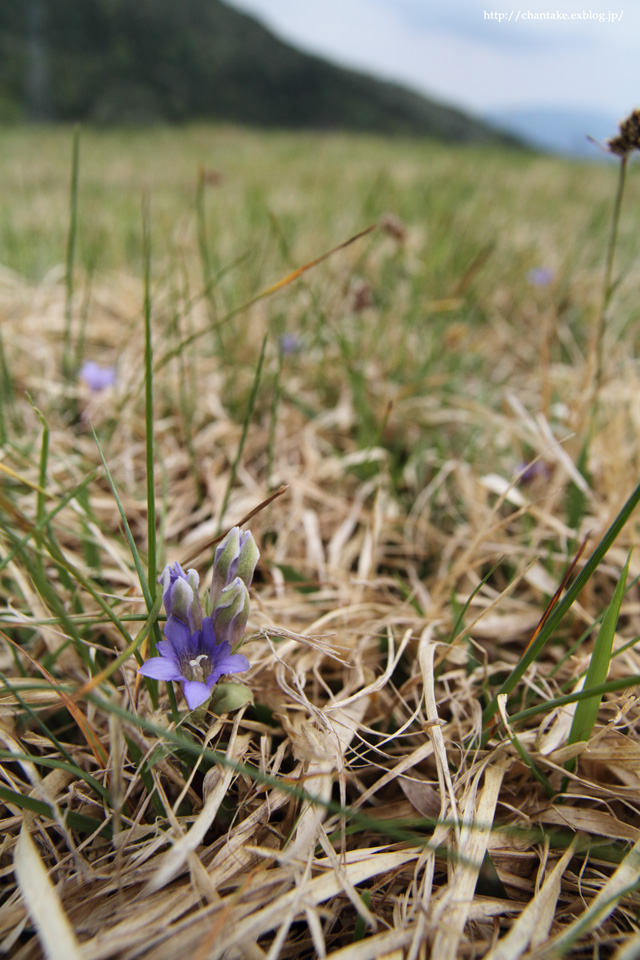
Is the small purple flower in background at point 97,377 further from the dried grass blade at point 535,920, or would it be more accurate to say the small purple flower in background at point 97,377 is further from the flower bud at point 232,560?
the dried grass blade at point 535,920

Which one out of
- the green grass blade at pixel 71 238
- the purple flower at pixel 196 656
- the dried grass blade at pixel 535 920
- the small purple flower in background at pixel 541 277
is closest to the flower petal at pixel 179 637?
the purple flower at pixel 196 656

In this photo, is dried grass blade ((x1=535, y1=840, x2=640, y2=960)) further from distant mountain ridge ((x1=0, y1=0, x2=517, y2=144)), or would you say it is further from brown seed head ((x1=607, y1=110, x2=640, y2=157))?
distant mountain ridge ((x1=0, y1=0, x2=517, y2=144))

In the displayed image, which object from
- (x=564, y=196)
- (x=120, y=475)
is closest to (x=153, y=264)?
(x=120, y=475)

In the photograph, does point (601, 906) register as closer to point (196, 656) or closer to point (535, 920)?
point (535, 920)

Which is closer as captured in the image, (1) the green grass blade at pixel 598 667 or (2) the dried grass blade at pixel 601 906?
(2) the dried grass blade at pixel 601 906

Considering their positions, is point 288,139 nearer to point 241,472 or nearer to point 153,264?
point 153,264

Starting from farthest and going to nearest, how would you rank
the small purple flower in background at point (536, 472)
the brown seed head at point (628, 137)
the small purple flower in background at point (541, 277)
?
the small purple flower in background at point (541, 277) → the small purple flower in background at point (536, 472) → the brown seed head at point (628, 137)

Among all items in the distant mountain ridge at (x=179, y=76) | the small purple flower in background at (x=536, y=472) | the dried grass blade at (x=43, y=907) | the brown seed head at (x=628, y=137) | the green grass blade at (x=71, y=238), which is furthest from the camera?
the distant mountain ridge at (x=179, y=76)

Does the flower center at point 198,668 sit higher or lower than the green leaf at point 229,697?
higher
